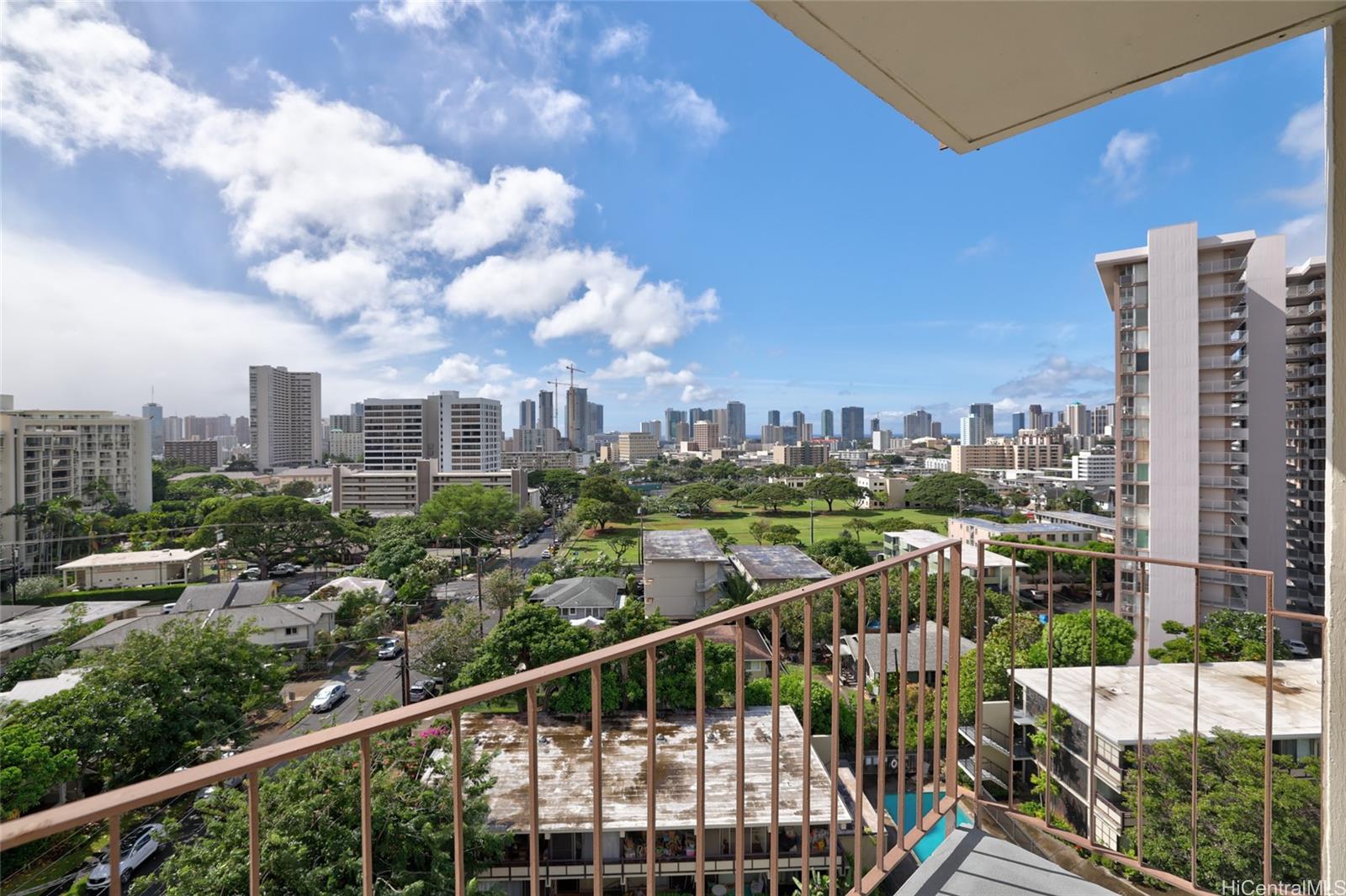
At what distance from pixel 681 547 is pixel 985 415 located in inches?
4026

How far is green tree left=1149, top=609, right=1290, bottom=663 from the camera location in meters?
10.1

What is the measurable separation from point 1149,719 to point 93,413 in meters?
40.4

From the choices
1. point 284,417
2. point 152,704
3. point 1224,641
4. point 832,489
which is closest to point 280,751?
point 152,704

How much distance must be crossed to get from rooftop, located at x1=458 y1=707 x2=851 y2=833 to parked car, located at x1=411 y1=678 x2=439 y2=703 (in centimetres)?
317

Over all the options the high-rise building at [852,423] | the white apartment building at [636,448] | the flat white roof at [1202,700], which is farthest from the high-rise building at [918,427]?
the flat white roof at [1202,700]

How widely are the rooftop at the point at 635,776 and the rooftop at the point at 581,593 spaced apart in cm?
526

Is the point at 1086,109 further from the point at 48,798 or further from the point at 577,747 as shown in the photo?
the point at 48,798

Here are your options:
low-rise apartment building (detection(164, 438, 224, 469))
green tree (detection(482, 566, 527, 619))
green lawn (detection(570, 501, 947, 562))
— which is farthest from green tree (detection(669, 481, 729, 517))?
low-rise apartment building (detection(164, 438, 224, 469))

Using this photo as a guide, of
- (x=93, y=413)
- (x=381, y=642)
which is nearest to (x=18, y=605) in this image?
(x=381, y=642)

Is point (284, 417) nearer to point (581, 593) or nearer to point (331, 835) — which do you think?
point (581, 593)

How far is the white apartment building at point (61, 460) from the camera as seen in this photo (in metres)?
21.2

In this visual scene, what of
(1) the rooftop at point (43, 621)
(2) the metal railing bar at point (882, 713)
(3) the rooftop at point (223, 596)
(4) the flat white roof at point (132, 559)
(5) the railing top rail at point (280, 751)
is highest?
(5) the railing top rail at point (280, 751)

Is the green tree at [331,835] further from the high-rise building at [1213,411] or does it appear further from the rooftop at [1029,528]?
the rooftop at [1029,528]

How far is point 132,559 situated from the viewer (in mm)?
18891
